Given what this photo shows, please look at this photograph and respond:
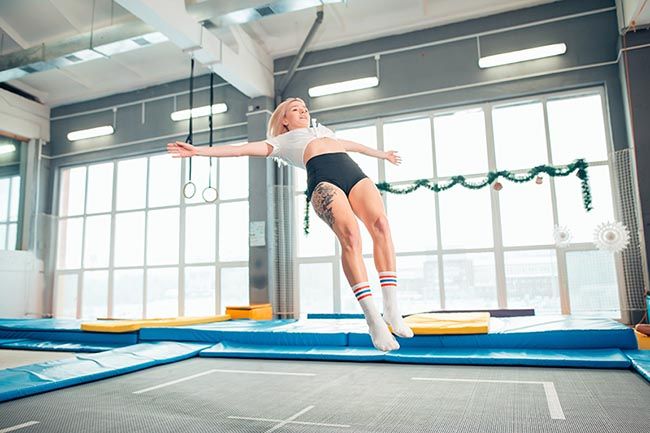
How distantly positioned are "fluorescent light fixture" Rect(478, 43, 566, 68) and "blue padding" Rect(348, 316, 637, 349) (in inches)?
154

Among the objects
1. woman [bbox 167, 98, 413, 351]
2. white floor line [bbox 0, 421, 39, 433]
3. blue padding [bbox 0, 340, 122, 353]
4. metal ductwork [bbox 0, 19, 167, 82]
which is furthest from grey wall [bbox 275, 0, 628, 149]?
white floor line [bbox 0, 421, 39, 433]

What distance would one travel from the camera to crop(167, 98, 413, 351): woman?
190 centimetres

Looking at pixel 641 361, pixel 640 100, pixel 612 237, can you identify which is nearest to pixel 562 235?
pixel 612 237

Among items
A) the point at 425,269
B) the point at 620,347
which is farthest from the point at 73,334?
the point at 620,347

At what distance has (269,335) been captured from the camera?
207 inches

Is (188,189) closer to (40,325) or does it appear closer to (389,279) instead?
(40,325)

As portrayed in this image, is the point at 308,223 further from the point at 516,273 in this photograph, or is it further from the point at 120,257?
the point at 120,257

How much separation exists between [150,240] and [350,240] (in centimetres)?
827

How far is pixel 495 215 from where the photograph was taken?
7094 millimetres

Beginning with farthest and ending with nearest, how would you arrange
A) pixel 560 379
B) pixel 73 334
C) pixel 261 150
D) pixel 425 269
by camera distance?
pixel 425 269, pixel 73 334, pixel 560 379, pixel 261 150

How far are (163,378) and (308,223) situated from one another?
4.11m

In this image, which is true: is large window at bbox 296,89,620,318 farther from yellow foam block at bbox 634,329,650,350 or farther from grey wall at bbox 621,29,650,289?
yellow foam block at bbox 634,329,650,350

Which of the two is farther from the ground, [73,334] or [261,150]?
[261,150]

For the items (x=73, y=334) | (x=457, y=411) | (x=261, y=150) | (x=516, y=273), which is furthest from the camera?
(x=516, y=273)
